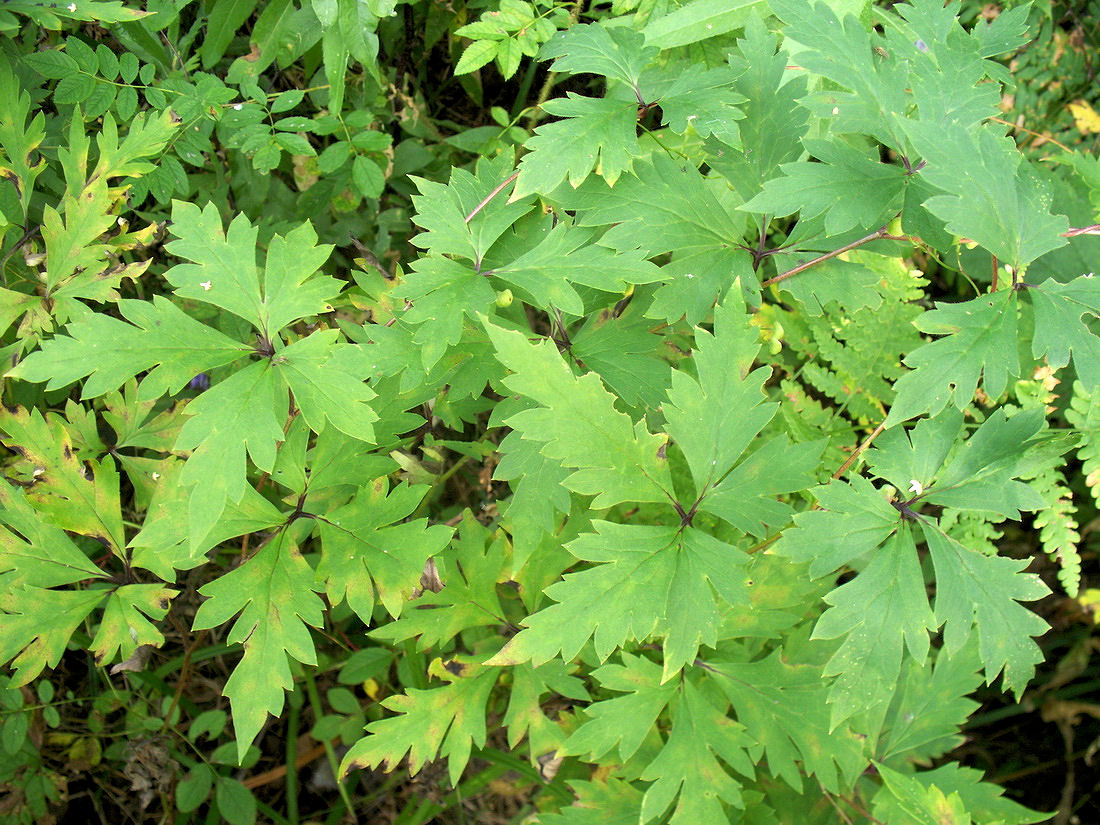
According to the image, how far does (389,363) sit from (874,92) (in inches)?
37.1

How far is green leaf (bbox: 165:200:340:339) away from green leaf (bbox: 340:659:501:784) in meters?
0.73

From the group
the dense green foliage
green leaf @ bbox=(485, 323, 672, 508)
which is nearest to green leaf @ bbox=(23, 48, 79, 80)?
the dense green foliage

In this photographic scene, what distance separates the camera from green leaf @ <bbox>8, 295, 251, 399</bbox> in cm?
121

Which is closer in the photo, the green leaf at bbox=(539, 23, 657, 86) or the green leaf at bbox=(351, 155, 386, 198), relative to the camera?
the green leaf at bbox=(539, 23, 657, 86)

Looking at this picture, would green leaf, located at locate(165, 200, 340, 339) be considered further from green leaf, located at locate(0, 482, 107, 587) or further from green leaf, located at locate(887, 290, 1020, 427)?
green leaf, located at locate(887, 290, 1020, 427)

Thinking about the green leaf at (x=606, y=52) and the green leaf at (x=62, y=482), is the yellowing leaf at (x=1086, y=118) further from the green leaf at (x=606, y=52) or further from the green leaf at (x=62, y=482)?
the green leaf at (x=62, y=482)

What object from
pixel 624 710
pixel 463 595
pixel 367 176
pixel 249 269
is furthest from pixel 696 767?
pixel 367 176

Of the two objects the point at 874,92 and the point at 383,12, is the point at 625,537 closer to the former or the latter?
the point at 874,92

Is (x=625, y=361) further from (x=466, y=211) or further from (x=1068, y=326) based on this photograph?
(x=1068, y=326)

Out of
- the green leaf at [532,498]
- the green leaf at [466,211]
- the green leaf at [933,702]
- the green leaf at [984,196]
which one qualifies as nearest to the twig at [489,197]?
the green leaf at [466,211]

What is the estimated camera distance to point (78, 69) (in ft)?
5.52

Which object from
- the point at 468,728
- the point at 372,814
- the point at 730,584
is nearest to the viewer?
the point at 730,584

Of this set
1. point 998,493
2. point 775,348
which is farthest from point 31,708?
point 998,493

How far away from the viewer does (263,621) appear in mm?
1330
